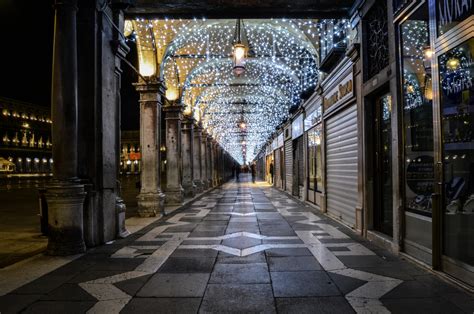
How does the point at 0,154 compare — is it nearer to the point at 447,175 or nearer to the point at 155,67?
the point at 155,67

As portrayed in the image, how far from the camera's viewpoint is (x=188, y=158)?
22.1 meters

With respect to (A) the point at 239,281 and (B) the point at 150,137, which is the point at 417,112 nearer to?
(A) the point at 239,281

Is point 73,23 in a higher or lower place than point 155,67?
lower

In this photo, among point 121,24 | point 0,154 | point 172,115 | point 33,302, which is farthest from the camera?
point 0,154

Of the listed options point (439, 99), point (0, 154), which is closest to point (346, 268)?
point (439, 99)

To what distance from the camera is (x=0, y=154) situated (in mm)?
74688

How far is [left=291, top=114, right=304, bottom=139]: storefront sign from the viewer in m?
18.7

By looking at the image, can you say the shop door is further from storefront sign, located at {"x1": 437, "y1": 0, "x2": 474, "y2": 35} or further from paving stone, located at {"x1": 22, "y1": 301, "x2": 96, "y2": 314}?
paving stone, located at {"x1": 22, "y1": 301, "x2": 96, "y2": 314}

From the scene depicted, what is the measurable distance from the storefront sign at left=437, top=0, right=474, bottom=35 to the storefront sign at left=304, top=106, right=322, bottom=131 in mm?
8554

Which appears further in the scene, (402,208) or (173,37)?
(173,37)

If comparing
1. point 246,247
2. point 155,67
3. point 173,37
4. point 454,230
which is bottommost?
point 246,247

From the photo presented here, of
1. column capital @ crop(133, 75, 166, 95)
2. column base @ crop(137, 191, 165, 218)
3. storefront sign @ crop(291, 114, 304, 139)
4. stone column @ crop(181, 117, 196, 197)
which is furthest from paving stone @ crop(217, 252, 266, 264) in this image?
stone column @ crop(181, 117, 196, 197)

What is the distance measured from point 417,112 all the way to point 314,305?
3.79 m

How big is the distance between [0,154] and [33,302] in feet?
269
